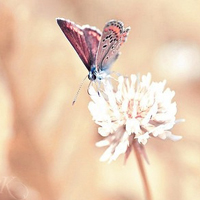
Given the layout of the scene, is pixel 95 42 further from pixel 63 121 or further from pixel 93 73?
pixel 63 121

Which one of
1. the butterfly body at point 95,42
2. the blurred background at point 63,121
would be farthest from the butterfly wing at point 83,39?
the blurred background at point 63,121

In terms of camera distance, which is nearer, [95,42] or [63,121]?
[95,42]

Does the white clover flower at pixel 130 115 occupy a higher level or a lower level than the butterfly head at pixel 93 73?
lower

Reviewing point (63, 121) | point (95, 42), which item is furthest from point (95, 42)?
point (63, 121)

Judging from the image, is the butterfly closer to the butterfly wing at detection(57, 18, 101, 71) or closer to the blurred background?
the butterfly wing at detection(57, 18, 101, 71)

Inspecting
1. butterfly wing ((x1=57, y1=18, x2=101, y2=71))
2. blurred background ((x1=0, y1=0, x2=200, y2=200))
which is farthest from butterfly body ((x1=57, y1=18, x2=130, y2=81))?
blurred background ((x1=0, y1=0, x2=200, y2=200))

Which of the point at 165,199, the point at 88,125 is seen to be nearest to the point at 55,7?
the point at 88,125

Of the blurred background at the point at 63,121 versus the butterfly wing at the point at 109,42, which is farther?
the blurred background at the point at 63,121

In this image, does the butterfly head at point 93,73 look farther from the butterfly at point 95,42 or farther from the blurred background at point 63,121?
the blurred background at point 63,121
